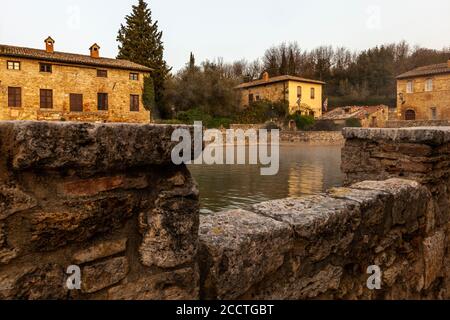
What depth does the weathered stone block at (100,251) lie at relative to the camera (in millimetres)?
1161

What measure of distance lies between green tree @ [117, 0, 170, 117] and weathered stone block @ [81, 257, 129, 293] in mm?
29256

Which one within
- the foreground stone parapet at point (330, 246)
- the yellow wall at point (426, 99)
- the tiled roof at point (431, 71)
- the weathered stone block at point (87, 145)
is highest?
the tiled roof at point (431, 71)

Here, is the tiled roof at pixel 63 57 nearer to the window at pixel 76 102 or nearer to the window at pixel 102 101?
the window at pixel 102 101

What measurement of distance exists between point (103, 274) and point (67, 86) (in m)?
27.1

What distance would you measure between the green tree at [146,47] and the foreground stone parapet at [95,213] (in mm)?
29163

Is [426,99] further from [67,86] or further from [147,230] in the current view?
[147,230]

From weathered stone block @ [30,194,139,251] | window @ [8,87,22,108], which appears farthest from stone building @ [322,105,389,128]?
weathered stone block @ [30,194,139,251]

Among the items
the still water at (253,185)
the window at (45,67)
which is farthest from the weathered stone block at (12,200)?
the window at (45,67)

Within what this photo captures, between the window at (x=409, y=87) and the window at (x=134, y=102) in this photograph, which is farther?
the window at (x=409, y=87)

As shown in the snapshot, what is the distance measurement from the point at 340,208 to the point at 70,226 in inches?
60.2

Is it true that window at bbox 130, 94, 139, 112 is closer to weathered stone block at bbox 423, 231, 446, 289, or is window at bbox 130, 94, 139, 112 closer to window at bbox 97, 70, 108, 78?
window at bbox 97, 70, 108, 78

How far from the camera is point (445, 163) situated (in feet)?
10.6

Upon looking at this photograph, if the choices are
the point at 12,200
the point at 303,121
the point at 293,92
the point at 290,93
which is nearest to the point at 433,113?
the point at 303,121

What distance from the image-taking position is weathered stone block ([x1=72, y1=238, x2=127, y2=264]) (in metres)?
1.16
